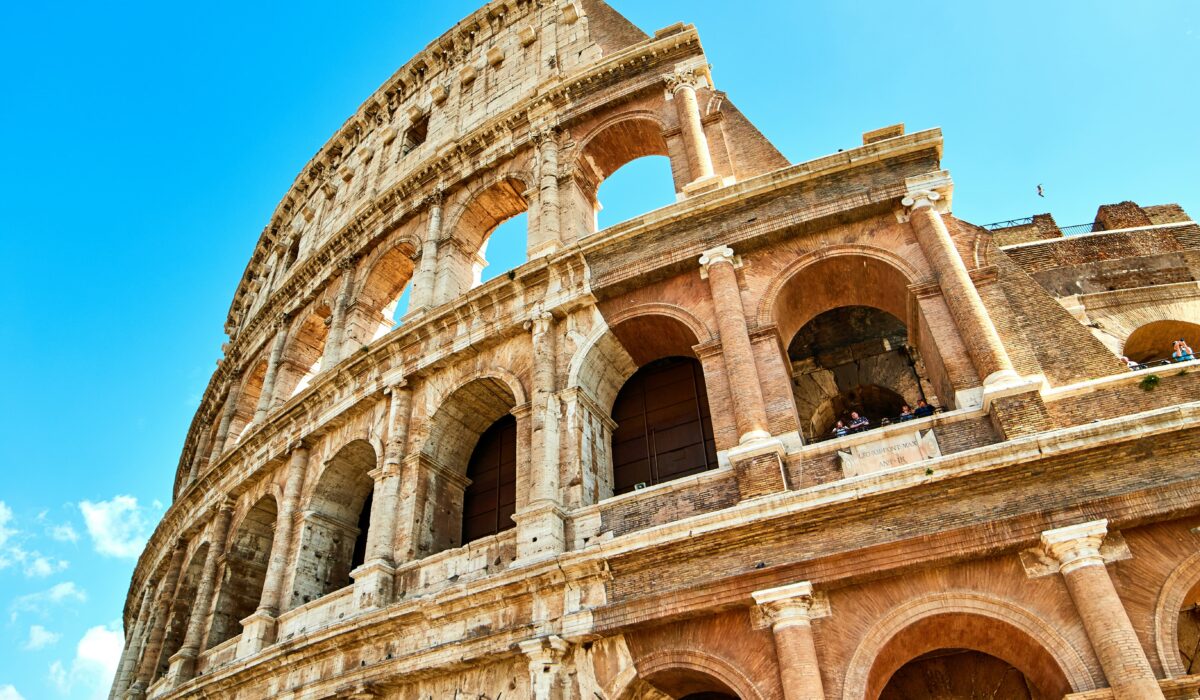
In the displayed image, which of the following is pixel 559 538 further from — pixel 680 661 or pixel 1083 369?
pixel 1083 369

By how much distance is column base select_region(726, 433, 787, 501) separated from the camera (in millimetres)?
8141

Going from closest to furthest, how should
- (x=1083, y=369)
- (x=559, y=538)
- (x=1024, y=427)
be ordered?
(x=1024, y=427)
(x=1083, y=369)
(x=559, y=538)

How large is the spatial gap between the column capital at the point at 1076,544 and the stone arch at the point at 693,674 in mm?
2938

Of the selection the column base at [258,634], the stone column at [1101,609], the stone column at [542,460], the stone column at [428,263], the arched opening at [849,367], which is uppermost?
the stone column at [428,263]

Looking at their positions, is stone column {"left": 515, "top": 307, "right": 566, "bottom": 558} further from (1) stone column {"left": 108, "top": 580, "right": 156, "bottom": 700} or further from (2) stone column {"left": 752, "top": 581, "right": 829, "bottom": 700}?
(1) stone column {"left": 108, "top": 580, "right": 156, "bottom": 700}

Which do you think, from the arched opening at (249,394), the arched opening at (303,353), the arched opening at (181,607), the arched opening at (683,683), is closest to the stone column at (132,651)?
the arched opening at (181,607)

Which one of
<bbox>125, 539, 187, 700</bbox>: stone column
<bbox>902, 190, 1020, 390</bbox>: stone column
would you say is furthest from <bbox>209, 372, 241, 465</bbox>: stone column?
<bbox>902, 190, 1020, 390</bbox>: stone column

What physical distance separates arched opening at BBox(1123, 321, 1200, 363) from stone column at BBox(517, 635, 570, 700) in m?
11.0

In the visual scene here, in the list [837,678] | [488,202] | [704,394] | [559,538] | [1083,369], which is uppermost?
[488,202]

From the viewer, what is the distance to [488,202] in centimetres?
1492

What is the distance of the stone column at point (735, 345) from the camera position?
873 centimetres

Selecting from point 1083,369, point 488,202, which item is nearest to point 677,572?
point 1083,369

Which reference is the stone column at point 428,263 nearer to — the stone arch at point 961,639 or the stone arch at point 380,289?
the stone arch at point 380,289

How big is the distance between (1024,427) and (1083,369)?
45.8 inches
